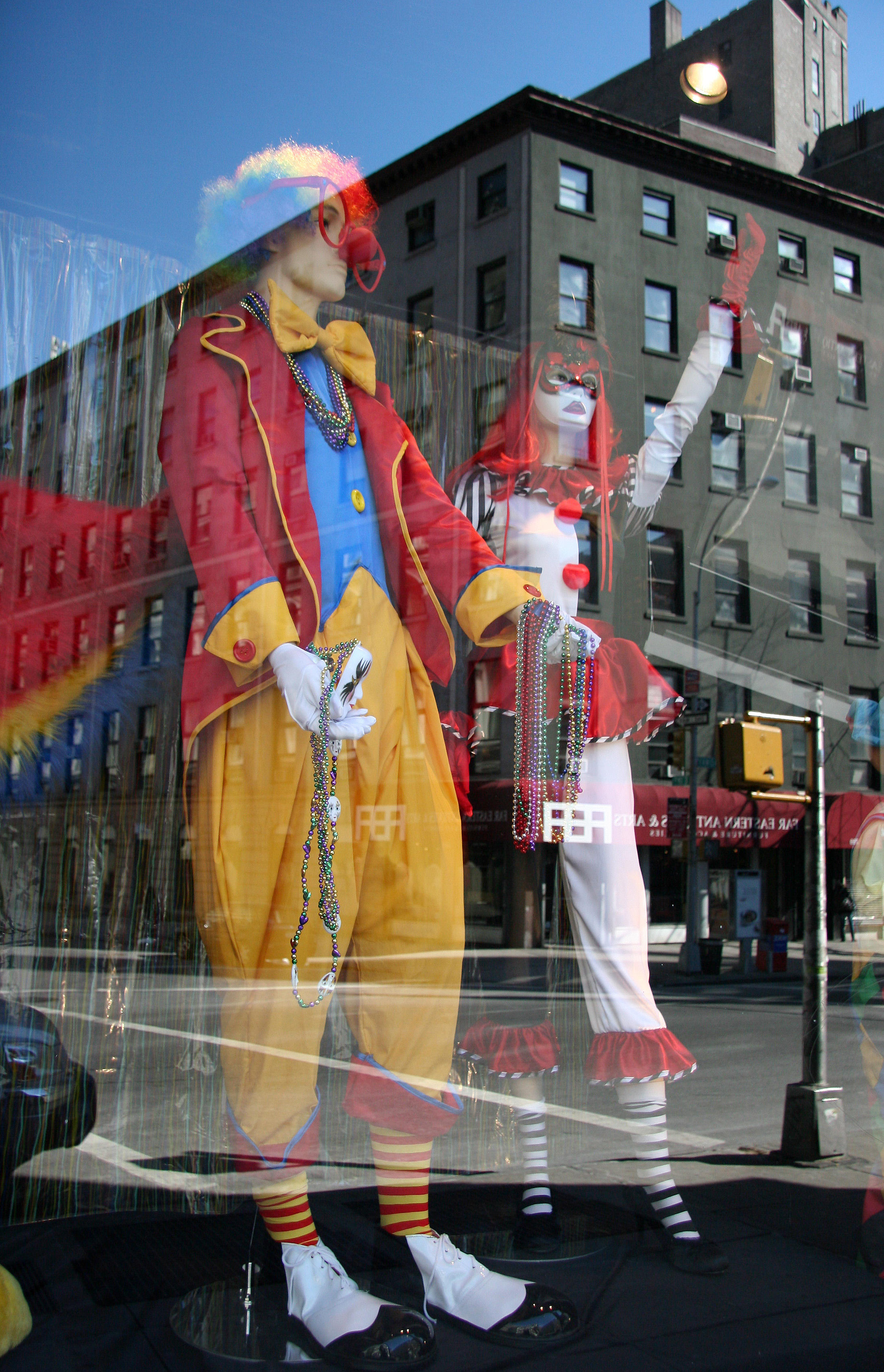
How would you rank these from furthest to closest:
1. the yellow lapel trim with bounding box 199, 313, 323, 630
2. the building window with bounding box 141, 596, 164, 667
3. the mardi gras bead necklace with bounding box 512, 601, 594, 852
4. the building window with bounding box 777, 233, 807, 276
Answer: the building window with bounding box 777, 233, 807, 276 → the mardi gras bead necklace with bounding box 512, 601, 594, 852 → the yellow lapel trim with bounding box 199, 313, 323, 630 → the building window with bounding box 141, 596, 164, 667

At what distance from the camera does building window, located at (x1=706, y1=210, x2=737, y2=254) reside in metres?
3.16

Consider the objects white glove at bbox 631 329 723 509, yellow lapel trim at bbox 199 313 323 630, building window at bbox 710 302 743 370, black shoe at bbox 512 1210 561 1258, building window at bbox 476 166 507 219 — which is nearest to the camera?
yellow lapel trim at bbox 199 313 323 630

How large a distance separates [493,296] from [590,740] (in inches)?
48.9

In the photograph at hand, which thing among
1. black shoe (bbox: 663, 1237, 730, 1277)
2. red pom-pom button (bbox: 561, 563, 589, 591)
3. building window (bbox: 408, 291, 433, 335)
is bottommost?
black shoe (bbox: 663, 1237, 730, 1277)

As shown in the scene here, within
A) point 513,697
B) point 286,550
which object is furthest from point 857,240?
point 286,550

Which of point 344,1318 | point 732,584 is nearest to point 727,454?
point 732,584

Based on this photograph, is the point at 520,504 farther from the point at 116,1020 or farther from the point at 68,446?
the point at 116,1020

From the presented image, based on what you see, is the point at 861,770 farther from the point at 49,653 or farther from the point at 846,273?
the point at 49,653

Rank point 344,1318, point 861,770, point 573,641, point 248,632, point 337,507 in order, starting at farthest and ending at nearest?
1. point 861,770
2. point 573,641
3. point 337,507
4. point 248,632
5. point 344,1318

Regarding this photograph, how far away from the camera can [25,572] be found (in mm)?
2297

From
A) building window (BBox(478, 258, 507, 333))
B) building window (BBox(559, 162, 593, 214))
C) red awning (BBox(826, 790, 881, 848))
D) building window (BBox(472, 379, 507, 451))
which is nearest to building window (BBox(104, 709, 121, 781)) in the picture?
building window (BBox(472, 379, 507, 451))

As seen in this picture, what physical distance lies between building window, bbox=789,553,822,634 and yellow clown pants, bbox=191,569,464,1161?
1.27 meters

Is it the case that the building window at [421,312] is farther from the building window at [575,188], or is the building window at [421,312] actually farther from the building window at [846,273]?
the building window at [846,273]

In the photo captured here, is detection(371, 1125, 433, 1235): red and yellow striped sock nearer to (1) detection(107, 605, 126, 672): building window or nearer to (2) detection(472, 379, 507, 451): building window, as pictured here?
(1) detection(107, 605, 126, 672): building window
